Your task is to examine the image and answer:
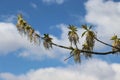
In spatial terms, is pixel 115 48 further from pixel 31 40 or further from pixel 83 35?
pixel 31 40

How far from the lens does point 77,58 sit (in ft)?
98.3

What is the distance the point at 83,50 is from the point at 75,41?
1.91 ft

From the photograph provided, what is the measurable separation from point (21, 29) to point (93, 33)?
3.55 metres

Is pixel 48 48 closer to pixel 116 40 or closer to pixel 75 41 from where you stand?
pixel 75 41

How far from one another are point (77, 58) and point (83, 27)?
1.52 m

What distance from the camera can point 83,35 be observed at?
3027 centimetres

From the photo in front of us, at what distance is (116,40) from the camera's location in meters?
30.3

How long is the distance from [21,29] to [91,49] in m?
3.63

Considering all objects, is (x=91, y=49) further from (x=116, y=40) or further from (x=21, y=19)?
(x=21, y=19)

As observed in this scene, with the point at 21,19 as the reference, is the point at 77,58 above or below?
below

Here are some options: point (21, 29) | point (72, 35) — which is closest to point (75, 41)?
point (72, 35)

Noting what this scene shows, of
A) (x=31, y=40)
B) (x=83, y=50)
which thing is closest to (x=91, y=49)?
(x=83, y=50)

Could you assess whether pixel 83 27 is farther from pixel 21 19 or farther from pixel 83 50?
pixel 21 19

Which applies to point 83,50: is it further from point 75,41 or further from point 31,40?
point 31,40
